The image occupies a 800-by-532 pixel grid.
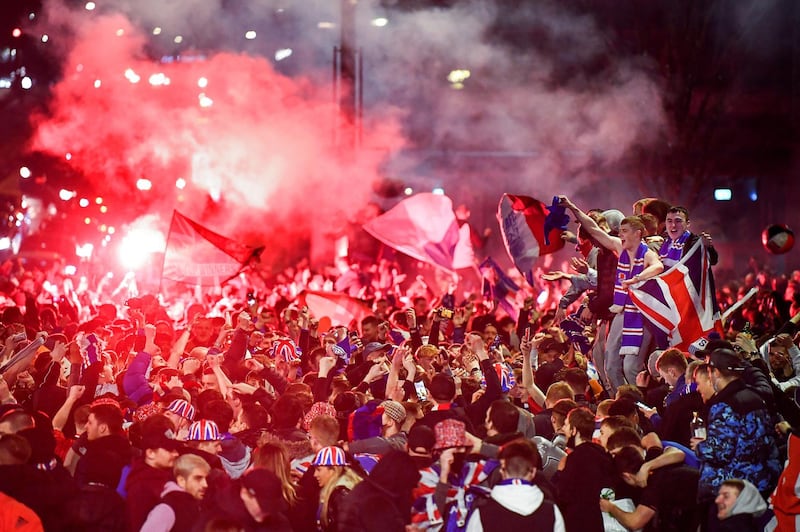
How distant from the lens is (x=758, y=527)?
16.8ft

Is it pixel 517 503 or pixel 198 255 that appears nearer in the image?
pixel 517 503

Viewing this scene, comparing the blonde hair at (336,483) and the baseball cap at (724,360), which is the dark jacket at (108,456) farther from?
the baseball cap at (724,360)

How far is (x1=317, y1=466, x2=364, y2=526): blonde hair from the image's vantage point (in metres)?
4.86

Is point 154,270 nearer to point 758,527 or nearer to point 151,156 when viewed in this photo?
point 151,156

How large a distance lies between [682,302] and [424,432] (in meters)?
3.39

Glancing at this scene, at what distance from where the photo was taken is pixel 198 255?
12859mm

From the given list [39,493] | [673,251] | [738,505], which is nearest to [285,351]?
[673,251]

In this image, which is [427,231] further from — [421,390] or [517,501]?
[517,501]

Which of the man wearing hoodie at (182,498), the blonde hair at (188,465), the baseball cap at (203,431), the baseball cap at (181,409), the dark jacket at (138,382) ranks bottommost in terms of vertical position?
the dark jacket at (138,382)

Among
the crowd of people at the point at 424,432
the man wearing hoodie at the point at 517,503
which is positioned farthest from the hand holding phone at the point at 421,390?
the man wearing hoodie at the point at 517,503

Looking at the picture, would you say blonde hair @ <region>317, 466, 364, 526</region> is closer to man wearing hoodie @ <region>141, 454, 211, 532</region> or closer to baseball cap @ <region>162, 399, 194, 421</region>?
man wearing hoodie @ <region>141, 454, 211, 532</region>

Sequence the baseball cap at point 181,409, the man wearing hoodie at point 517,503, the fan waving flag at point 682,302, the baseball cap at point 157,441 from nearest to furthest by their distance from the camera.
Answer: the man wearing hoodie at point 517,503
the baseball cap at point 157,441
the baseball cap at point 181,409
the fan waving flag at point 682,302

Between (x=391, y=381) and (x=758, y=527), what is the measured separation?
2.54 metres

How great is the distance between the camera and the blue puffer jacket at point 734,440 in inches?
205
